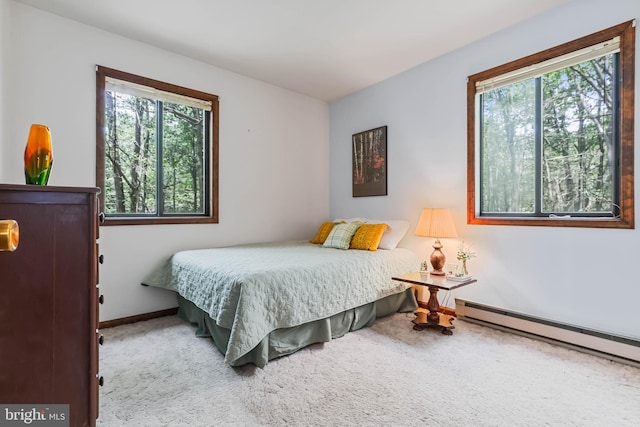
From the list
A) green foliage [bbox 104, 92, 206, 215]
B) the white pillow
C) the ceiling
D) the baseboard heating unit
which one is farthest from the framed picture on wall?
green foliage [bbox 104, 92, 206, 215]

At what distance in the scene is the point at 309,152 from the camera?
4352 mm

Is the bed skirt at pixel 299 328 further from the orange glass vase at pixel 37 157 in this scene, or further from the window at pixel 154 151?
the orange glass vase at pixel 37 157

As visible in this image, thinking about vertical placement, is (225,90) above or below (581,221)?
above

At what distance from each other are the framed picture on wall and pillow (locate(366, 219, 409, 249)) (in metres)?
0.53

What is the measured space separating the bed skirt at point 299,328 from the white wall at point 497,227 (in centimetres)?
66

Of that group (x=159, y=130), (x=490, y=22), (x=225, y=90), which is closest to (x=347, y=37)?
(x=490, y=22)

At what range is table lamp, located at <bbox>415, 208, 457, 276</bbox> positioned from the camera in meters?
2.75

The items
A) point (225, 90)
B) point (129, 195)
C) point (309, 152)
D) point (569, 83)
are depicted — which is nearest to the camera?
point (569, 83)

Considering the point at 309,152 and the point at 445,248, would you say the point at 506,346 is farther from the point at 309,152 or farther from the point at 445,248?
the point at 309,152

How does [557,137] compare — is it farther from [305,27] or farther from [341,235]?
[305,27]

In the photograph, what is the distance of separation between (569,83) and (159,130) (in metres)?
3.81

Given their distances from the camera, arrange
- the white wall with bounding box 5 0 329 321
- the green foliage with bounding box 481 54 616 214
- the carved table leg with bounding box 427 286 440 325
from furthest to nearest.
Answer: the carved table leg with bounding box 427 286 440 325 < the white wall with bounding box 5 0 329 321 < the green foliage with bounding box 481 54 616 214

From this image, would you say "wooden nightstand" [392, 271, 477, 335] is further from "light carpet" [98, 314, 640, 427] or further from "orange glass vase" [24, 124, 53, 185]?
"orange glass vase" [24, 124, 53, 185]

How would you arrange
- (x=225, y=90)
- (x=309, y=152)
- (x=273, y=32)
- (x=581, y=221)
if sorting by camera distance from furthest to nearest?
(x=309, y=152) → (x=225, y=90) → (x=273, y=32) → (x=581, y=221)
